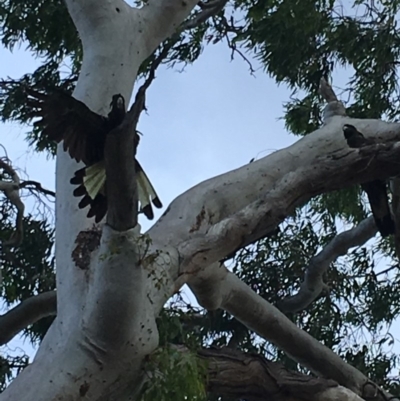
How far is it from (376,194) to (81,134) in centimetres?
131

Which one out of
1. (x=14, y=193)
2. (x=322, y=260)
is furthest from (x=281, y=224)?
(x=14, y=193)

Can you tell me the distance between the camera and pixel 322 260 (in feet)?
12.5

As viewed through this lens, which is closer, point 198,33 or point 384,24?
point 384,24

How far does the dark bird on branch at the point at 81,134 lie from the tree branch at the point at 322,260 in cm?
185

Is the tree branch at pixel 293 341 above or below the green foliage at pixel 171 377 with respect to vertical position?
above

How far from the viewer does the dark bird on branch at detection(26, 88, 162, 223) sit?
2.03m

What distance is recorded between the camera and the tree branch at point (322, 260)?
377 cm

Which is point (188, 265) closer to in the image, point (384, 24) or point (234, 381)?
point (234, 381)


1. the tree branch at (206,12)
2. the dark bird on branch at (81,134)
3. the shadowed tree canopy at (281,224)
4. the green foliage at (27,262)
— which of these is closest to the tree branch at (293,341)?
the shadowed tree canopy at (281,224)

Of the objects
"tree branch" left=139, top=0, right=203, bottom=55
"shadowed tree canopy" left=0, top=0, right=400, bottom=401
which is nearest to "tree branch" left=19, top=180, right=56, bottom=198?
"shadowed tree canopy" left=0, top=0, right=400, bottom=401

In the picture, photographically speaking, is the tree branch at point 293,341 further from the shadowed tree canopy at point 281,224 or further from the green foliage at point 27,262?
the green foliage at point 27,262

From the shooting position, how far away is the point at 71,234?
7.64 ft

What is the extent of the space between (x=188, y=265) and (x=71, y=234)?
1.11 feet

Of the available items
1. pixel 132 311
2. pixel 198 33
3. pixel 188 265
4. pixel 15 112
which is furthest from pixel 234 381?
pixel 198 33
